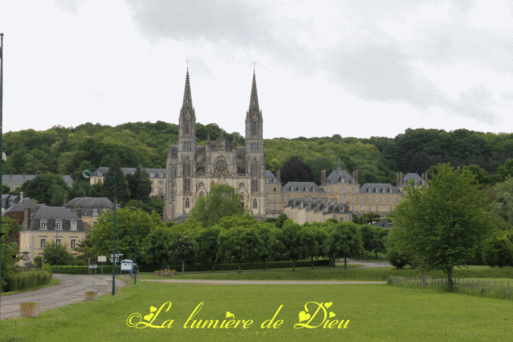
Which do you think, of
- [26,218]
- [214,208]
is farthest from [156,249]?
[214,208]

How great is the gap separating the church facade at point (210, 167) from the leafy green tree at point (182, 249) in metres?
62.4

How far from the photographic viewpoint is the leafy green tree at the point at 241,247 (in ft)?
234

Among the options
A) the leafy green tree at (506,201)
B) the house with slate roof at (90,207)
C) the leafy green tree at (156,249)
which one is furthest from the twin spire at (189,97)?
the leafy green tree at (156,249)

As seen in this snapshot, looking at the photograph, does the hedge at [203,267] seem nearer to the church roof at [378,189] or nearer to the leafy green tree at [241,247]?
the leafy green tree at [241,247]

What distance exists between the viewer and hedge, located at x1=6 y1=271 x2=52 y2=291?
40781 millimetres

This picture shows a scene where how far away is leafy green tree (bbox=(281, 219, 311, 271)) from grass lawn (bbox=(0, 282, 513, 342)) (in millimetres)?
40449

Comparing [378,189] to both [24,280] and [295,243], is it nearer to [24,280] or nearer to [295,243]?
[295,243]

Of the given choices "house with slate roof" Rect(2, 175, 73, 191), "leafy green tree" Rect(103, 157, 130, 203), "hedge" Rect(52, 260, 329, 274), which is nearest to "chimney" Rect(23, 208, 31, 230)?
"hedge" Rect(52, 260, 329, 274)

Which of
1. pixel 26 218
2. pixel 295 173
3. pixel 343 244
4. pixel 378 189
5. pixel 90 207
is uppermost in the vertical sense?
pixel 295 173

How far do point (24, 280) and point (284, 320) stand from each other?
25766mm

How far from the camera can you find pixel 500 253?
67625 millimetres

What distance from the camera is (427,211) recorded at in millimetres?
44125

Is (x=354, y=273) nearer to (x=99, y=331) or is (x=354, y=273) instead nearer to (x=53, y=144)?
(x=99, y=331)

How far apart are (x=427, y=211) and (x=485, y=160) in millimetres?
146574
